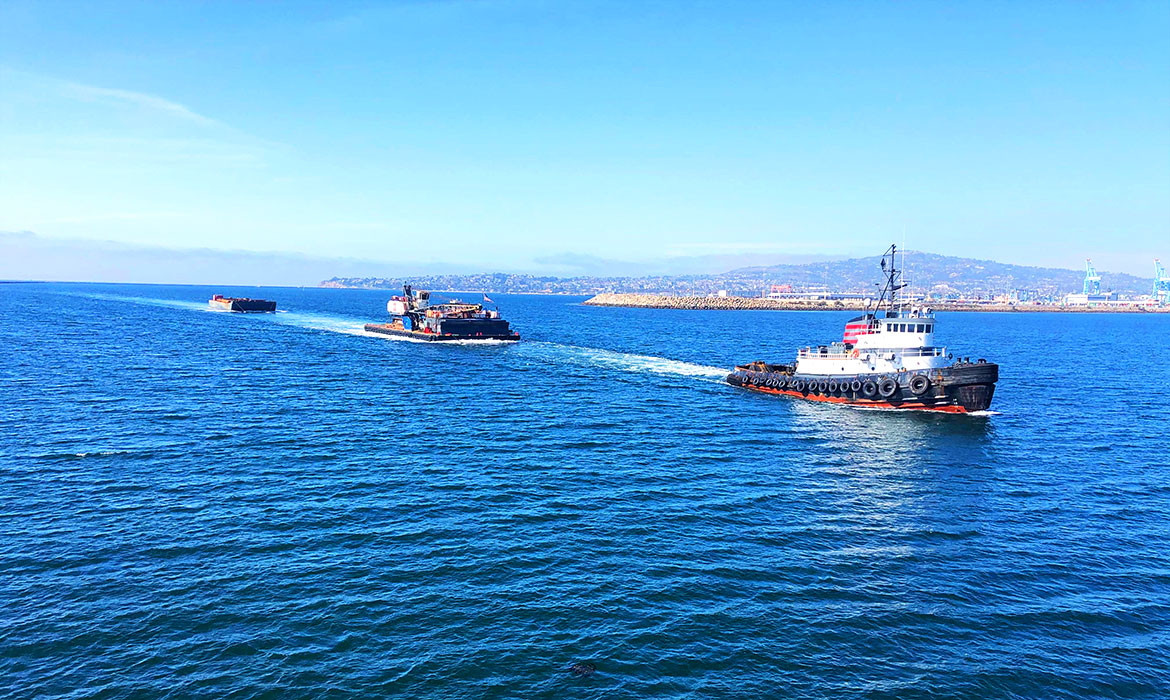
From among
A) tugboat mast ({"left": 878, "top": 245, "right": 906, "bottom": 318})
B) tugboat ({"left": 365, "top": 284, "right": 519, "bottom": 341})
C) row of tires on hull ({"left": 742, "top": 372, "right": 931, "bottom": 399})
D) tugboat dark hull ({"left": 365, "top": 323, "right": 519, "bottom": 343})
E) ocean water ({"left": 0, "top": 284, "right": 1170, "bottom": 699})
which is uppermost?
tugboat mast ({"left": 878, "top": 245, "right": 906, "bottom": 318})

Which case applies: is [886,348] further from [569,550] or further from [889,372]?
[569,550]

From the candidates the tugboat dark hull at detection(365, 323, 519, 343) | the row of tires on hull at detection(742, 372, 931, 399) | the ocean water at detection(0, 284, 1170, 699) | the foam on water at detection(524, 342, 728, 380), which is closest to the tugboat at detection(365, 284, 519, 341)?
the tugboat dark hull at detection(365, 323, 519, 343)

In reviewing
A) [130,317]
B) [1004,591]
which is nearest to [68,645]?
[1004,591]

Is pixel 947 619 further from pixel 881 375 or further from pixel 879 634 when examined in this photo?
pixel 881 375

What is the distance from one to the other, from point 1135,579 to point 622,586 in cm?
2109

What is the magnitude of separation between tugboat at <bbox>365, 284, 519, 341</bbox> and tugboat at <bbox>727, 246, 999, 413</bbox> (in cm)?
5524

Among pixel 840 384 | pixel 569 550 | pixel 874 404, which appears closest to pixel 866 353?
pixel 840 384

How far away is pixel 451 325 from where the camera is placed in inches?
4432

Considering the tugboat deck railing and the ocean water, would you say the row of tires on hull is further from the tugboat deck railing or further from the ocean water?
the ocean water

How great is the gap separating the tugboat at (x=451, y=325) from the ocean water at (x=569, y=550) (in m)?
54.1

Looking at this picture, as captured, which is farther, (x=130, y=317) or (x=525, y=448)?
(x=130, y=317)

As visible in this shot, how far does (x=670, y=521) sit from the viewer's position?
102 feet

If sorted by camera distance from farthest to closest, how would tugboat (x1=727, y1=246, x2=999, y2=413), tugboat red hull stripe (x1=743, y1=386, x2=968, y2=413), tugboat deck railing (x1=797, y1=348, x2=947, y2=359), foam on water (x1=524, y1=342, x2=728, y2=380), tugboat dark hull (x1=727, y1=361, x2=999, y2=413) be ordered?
foam on water (x1=524, y1=342, x2=728, y2=380), tugboat deck railing (x1=797, y1=348, x2=947, y2=359), tugboat red hull stripe (x1=743, y1=386, x2=968, y2=413), tugboat (x1=727, y1=246, x2=999, y2=413), tugboat dark hull (x1=727, y1=361, x2=999, y2=413)

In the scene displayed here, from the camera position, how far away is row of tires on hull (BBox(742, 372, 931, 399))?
58.6 meters
